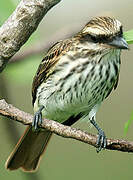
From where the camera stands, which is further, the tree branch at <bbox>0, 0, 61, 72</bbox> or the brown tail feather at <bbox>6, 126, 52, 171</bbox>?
the brown tail feather at <bbox>6, 126, 52, 171</bbox>

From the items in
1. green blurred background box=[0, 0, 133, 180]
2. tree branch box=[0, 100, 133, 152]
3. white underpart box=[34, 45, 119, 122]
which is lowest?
green blurred background box=[0, 0, 133, 180]

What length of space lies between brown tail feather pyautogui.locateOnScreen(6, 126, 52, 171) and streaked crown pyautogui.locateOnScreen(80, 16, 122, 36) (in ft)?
3.79

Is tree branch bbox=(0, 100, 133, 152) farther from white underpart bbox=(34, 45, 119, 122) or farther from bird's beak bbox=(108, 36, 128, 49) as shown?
white underpart bbox=(34, 45, 119, 122)

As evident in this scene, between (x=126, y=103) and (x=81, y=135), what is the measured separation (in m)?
3.93

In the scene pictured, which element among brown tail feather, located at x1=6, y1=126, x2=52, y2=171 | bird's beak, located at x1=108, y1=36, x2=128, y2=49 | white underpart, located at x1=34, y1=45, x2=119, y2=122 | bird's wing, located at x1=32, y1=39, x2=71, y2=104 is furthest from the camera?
brown tail feather, located at x1=6, y1=126, x2=52, y2=171

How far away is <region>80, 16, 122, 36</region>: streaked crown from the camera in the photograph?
156 inches

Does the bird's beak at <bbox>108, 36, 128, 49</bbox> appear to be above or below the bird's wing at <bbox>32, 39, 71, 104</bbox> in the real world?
above

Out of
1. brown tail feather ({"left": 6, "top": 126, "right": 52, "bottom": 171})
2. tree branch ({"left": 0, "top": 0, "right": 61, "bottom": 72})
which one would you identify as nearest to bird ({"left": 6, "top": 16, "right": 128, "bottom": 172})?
brown tail feather ({"left": 6, "top": 126, "right": 52, "bottom": 171})

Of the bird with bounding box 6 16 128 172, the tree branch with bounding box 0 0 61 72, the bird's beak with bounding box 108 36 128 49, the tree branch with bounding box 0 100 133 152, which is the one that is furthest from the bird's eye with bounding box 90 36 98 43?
the tree branch with bounding box 0 0 61 72

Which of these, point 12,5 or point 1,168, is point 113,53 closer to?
point 12,5

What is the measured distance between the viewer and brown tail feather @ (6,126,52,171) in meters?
4.81

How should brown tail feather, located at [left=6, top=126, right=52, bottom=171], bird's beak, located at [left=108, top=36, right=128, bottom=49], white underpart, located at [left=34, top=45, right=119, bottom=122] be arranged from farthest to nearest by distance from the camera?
brown tail feather, located at [left=6, top=126, right=52, bottom=171] < white underpart, located at [left=34, top=45, right=119, bottom=122] < bird's beak, located at [left=108, top=36, right=128, bottom=49]

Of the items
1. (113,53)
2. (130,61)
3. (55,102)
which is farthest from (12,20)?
(130,61)

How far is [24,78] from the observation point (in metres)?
4.62
